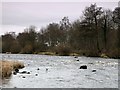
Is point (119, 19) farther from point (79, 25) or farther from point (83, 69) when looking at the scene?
point (83, 69)

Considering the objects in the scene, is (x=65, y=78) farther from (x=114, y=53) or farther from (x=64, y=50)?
(x=64, y=50)

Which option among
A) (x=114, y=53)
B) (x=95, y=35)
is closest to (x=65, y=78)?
(x=114, y=53)

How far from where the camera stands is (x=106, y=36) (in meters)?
70.7

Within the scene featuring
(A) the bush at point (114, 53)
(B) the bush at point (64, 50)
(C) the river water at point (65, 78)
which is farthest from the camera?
(B) the bush at point (64, 50)

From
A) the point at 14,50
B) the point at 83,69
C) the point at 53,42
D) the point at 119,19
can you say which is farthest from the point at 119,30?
the point at 14,50

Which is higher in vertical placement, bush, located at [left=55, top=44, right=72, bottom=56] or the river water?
bush, located at [left=55, top=44, right=72, bottom=56]

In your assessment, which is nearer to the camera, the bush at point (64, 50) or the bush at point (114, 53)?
the bush at point (114, 53)

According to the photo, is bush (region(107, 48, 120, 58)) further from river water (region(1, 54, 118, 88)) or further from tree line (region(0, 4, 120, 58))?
river water (region(1, 54, 118, 88))

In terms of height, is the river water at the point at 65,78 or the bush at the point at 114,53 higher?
the bush at the point at 114,53

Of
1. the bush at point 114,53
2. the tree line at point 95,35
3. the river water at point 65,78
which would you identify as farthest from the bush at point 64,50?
the river water at point 65,78

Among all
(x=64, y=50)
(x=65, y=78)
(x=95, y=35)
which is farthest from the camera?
(x=64, y=50)

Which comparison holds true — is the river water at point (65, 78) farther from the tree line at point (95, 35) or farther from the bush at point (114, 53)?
the tree line at point (95, 35)

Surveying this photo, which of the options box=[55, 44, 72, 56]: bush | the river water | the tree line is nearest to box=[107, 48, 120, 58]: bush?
the tree line

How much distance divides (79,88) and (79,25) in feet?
164
